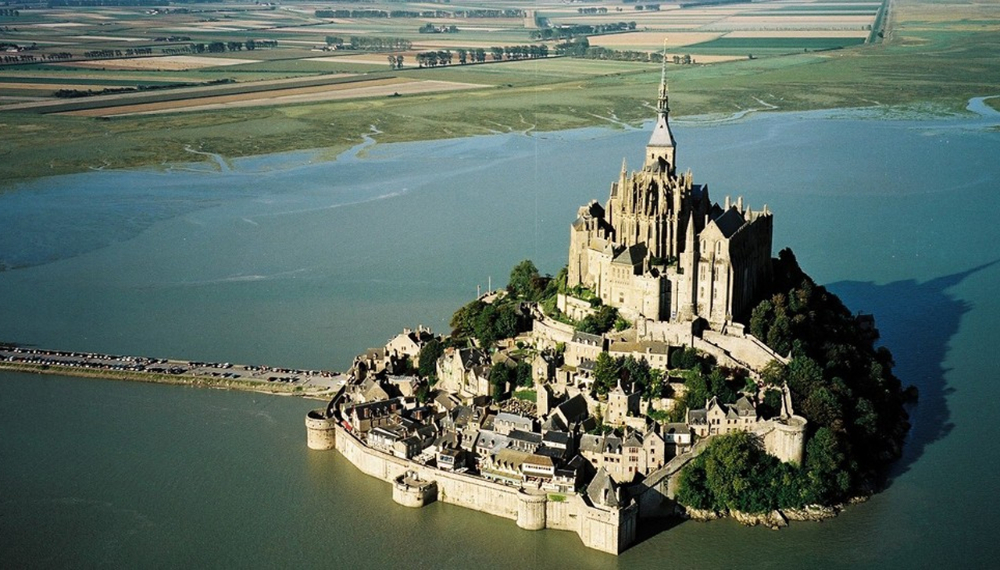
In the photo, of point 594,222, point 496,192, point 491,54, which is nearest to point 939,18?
point 491,54

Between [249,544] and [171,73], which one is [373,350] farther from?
[171,73]

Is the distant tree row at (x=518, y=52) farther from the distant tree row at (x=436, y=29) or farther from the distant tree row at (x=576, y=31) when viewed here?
the distant tree row at (x=436, y=29)

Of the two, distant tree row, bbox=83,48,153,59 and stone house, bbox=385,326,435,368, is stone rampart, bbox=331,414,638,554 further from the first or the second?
distant tree row, bbox=83,48,153,59

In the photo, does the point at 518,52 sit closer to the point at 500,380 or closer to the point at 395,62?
the point at 395,62

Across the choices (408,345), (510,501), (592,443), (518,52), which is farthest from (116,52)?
(510,501)

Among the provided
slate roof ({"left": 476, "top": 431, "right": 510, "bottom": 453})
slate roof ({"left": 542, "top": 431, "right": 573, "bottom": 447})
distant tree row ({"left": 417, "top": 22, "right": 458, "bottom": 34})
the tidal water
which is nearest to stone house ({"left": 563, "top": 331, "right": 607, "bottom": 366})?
slate roof ({"left": 542, "top": 431, "right": 573, "bottom": 447})

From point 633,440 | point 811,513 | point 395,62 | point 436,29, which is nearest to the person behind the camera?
point 811,513

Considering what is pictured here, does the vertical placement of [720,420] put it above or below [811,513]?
above
